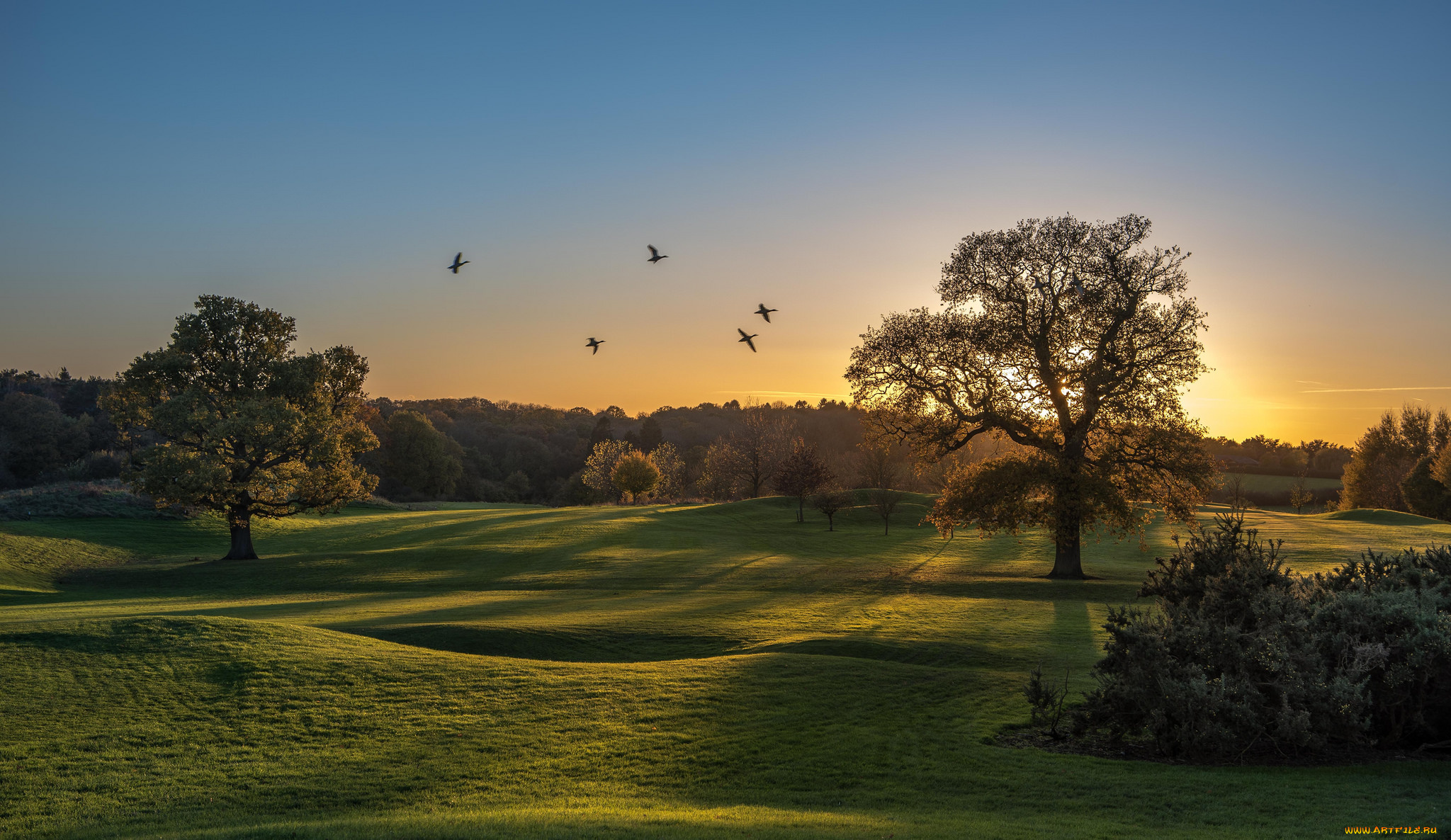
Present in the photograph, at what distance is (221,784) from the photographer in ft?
34.2

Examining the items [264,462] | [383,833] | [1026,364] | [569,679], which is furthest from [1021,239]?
[264,462]

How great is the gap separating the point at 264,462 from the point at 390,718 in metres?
32.8

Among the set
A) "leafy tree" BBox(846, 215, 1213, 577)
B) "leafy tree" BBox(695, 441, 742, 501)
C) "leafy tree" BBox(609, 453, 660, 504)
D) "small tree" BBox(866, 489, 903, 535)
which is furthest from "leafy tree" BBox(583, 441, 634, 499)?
"leafy tree" BBox(846, 215, 1213, 577)

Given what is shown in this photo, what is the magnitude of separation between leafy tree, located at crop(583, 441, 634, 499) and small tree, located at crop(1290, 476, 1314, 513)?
6690cm

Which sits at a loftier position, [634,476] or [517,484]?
[634,476]

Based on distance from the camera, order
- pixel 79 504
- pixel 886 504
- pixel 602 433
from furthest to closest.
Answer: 1. pixel 602 433
2. pixel 886 504
3. pixel 79 504

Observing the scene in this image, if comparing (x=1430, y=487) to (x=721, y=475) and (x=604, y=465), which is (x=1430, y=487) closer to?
(x=721, y=475)

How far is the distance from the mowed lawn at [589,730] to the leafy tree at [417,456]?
74.4 metres

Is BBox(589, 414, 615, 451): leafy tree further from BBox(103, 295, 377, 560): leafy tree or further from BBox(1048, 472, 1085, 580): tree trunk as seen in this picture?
BBox(1048, 472, 1085, 580): tree trunk

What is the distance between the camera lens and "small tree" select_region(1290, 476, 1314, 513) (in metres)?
84.7

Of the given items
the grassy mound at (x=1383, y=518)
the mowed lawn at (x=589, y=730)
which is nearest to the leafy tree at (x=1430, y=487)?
the grassy mound at (x=1383, y=518)

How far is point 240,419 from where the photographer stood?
1499 inches

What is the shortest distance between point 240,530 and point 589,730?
3473cm

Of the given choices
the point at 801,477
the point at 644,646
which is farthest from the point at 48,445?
the point at 644,646
